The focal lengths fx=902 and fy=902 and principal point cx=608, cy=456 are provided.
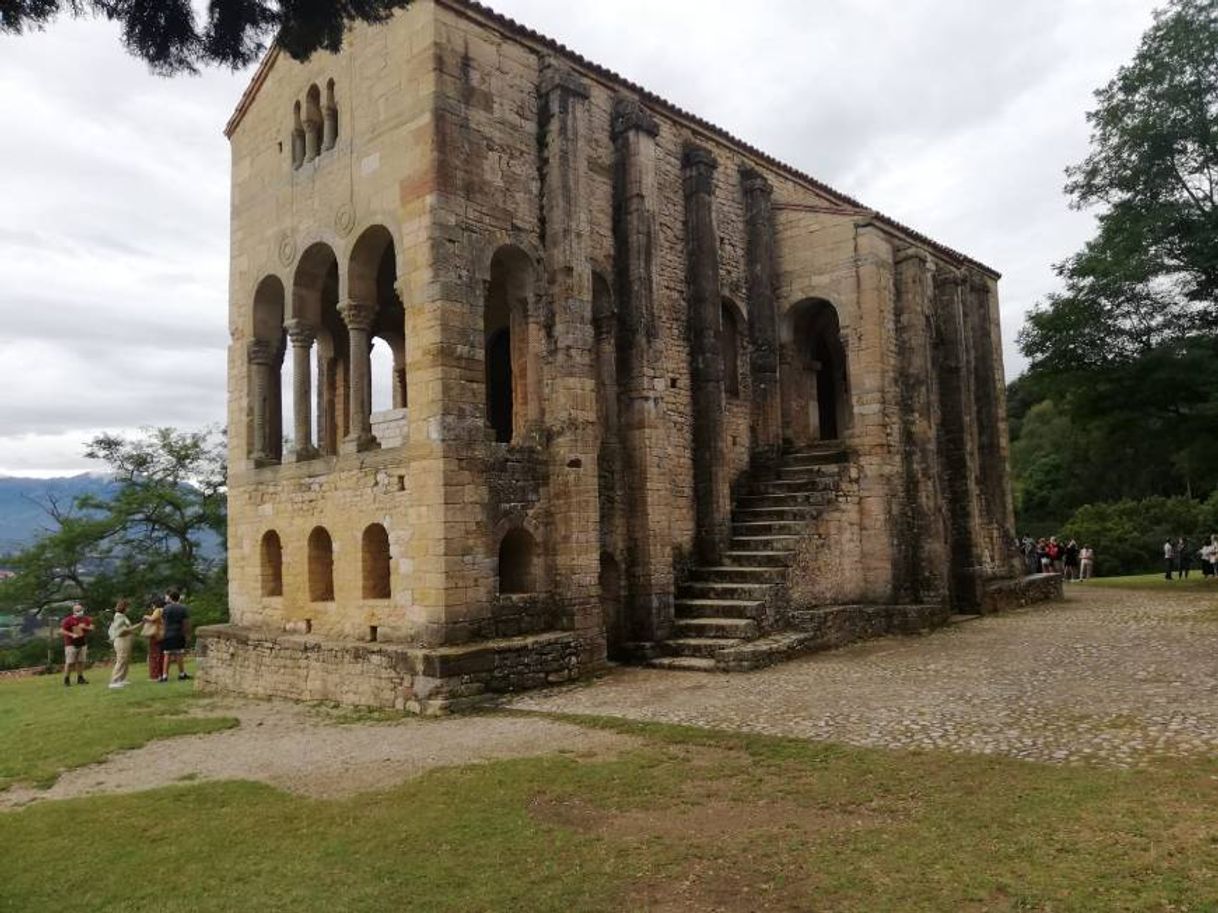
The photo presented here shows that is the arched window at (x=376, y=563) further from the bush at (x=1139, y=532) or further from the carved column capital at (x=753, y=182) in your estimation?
the bush at (x=1139, y=532)

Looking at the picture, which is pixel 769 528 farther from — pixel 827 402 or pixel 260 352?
pixel 260 352

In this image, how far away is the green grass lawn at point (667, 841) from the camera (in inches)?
189

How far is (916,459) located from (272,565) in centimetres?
1164

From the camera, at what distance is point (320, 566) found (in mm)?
13711

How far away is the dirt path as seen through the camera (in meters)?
7.90

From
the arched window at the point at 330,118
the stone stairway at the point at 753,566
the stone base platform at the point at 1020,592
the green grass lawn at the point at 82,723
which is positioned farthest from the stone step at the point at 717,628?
the arched window at the point at 330,118

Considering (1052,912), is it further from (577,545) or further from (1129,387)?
(1129,387)

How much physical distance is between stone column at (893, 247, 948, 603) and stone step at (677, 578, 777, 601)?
3.62 metres

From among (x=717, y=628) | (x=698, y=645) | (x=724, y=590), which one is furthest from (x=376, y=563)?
(x=724, y=590)

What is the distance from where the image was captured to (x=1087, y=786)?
20.5ft

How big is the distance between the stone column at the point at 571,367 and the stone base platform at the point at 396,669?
78 cm

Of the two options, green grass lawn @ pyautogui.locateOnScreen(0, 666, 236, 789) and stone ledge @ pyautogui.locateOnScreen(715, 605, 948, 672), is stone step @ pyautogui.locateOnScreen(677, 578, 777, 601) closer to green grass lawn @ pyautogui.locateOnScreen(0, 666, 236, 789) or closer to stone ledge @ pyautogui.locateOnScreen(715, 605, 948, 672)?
stone ledge @ pyautogui.locateOnScreen(715, 605, 948, 672)

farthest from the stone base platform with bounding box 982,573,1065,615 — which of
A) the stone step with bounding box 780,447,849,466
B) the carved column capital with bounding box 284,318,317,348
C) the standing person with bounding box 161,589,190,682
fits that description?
the standing person with bounding box 161,589,190,682

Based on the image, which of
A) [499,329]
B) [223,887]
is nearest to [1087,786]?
[223,887]
